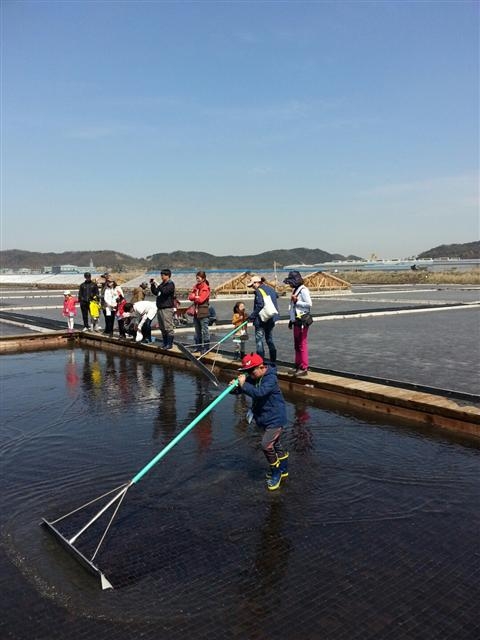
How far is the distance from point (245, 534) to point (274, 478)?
0.99 metres

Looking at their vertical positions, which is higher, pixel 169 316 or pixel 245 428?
pixel 169 316

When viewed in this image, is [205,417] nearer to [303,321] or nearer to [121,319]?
[303,321]

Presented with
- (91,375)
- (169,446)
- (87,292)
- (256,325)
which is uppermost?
(87,292)

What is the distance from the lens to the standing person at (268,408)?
18.1ft

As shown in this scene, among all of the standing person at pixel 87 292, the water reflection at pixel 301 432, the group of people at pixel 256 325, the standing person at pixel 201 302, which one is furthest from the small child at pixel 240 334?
the standing person at pixel 87 292

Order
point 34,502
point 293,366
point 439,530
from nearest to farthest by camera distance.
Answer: point 439,530 < point 34,502 < point 293,366

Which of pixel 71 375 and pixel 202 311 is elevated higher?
pixel 202 311

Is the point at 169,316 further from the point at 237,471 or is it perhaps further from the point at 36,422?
the point at 237,471

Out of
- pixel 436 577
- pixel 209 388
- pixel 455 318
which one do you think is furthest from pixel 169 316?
pixel 455 318

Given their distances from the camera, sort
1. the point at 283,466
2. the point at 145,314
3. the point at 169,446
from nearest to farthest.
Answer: the point at 169,446 → the point at 283,466 → the point at 145,314

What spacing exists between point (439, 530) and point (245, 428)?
11.7 feet

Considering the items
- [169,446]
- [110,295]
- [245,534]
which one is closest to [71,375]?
[110,295]

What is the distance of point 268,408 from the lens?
5.69m

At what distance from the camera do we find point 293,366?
11.2 meters
